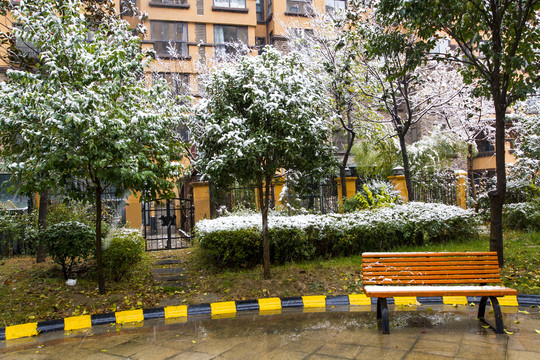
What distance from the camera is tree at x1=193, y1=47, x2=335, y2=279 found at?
7.14 meters

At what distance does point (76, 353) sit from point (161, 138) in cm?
363

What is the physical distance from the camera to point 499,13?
757cm

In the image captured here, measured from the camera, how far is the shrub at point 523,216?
1200 centimetres

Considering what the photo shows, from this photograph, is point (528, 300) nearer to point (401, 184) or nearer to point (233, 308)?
point (233, 308)

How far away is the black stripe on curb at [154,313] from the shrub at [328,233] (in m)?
2.34

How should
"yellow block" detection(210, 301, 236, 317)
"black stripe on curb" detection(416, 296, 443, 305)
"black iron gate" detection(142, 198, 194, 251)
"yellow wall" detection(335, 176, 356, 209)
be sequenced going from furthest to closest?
"yellow wall" detection(335, 176, 356, 209) → "black iron gate" detection(142, 198, 194, 251) → "black stripe on curb" detection(416, 296, 443, 305) → "yellow block" detection(210, 301, 236, 317)

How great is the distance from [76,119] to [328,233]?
19.3 ft

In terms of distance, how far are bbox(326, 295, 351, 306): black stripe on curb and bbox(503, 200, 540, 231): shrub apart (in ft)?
25.3

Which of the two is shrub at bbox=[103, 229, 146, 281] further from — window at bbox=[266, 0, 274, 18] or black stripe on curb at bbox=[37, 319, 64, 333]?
window at bbox=[266, 0, 274, 18]

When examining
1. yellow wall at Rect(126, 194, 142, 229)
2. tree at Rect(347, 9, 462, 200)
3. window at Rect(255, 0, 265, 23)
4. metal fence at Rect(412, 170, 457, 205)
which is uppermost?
window at Rect(255, 0, 265, 23)

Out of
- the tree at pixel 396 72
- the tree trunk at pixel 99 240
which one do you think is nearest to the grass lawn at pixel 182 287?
the tree trunk at pixel 99 240

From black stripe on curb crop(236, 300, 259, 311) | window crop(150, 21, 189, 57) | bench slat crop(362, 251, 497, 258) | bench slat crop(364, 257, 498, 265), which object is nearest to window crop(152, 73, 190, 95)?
window crop(150, 21, 189, 57)

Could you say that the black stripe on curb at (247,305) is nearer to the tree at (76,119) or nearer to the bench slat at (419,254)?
the bench slat at (419,254)

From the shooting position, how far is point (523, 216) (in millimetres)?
12227
